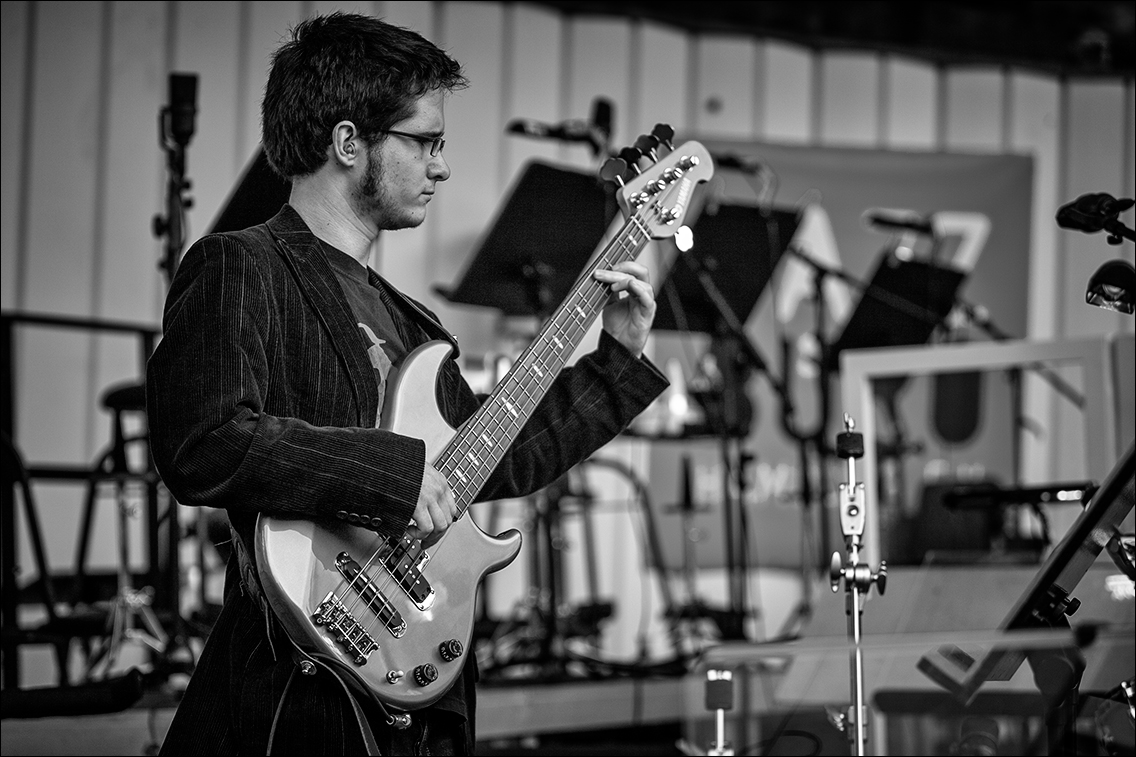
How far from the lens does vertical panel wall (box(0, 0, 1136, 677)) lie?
4.00m

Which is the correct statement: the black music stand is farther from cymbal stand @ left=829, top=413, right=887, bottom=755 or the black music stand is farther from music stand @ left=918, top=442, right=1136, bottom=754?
music stand @ left=918, top=442, right=1136, bottom=754

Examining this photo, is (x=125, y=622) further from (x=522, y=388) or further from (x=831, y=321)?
(x=831, y=321)

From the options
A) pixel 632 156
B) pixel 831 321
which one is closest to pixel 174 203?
pixel 632 156

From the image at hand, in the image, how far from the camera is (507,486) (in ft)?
6.66

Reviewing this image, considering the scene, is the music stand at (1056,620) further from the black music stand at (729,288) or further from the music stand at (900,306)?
the music stand at (900,306)

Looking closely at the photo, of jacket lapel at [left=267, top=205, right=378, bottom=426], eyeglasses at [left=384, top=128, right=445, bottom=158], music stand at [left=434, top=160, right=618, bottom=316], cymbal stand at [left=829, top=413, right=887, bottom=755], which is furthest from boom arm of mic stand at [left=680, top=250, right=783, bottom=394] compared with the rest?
jacket lapel at [left=267, top=205, right=378, bottom=426]

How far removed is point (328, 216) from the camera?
75.7 inches

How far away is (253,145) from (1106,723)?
4170 millimetres

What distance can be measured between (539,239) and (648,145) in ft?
5.55

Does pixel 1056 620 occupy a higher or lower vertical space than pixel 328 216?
lower

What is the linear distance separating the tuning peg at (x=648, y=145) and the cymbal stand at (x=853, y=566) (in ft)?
1.99

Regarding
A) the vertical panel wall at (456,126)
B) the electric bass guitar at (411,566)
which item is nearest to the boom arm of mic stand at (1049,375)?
the vertical panel wall at (456,126)

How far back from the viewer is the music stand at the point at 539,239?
12.9ft

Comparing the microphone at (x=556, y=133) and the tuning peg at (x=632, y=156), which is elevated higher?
the microphone at (x=556, y=133)
